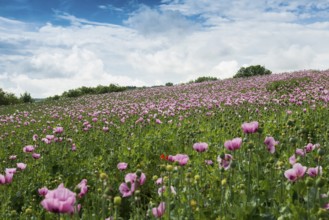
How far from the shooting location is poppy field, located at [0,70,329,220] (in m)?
3.06

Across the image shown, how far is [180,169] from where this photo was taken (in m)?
3.93

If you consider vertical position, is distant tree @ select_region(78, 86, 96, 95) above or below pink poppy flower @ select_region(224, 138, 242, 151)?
above

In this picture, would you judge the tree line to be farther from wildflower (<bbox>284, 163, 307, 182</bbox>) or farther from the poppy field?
wildflower (<bbox>284, 163, 307, 182</bbox>)

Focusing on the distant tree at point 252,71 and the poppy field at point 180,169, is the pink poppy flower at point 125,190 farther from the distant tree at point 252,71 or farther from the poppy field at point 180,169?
the distant tree at point 252,71

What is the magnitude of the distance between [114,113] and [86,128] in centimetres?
396

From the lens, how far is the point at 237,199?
11.9ft

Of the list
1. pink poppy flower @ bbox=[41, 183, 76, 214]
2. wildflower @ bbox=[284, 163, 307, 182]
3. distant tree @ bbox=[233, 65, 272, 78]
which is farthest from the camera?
distant tree @ bbox=[233, 65, 272, 78]

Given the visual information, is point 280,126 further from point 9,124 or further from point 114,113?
point 9,124

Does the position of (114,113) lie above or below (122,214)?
above

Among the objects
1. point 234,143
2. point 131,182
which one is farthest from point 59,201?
point 234,143

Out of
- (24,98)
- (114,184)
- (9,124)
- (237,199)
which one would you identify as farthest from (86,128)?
(24,98)

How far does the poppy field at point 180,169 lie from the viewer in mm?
3059

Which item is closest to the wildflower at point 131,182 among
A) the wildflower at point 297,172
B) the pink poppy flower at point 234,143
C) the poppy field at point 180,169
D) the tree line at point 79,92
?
the poppy field at point 180,169

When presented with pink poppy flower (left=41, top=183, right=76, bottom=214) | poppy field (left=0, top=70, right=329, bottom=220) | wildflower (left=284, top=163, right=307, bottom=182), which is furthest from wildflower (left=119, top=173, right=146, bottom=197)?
wildflower (left=284, top=163, right=307, bottom=182)
